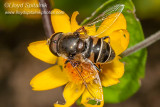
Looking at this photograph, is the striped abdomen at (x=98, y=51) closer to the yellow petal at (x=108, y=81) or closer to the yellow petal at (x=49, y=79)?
the yellow petal at (x=108, y=81)

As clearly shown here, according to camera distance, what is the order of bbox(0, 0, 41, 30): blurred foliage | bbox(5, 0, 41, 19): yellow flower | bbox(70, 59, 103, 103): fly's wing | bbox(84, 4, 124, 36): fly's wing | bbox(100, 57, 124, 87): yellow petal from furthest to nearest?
bbox(0, 0, 41, 30): blurred foliage → bbox(5, 0, 41, 19): yellow flower → bbox(100, 57, 124, 87): yellow petal → bbox(84, 4, 124, 36): fly's wing → bbox(70, 59, 103, 103): fly's wing

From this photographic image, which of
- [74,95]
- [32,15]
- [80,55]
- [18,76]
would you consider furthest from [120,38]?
[18,76]

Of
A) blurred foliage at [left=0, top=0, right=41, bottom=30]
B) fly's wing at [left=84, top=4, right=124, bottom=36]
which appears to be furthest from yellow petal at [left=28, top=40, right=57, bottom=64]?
blurred foliage at [left=0, top=0, right=41, bottom=30]

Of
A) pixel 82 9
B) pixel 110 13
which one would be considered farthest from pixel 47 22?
pixel 82 9

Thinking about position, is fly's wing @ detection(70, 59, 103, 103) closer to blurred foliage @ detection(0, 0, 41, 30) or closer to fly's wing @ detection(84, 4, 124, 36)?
fly's wing @ detection(84, 4, 124, 36)

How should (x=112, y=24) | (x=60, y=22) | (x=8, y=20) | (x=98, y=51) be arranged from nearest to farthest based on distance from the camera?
1. (x=98, y=51)
2. (x=112, y=24)
3. (x=60, y=22)
4. (x=8, y=20)

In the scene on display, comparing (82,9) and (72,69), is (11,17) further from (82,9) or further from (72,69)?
(72,69)
